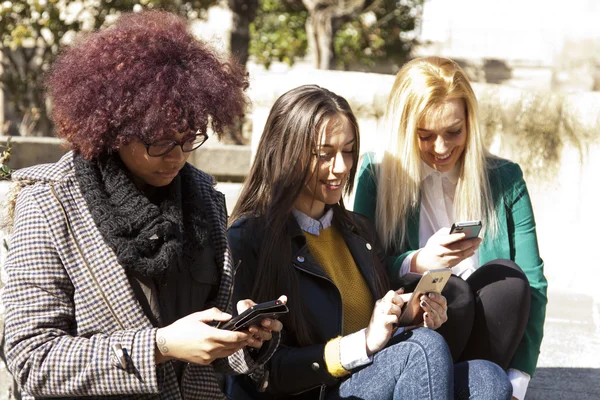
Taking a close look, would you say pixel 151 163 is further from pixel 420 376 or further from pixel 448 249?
pixel 448 249

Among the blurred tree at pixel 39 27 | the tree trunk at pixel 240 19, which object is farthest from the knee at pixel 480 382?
the tree trunk at pixel 240 19

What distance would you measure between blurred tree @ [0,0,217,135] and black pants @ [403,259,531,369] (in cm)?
644

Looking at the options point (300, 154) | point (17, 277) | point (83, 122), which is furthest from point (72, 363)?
point (300, 154)

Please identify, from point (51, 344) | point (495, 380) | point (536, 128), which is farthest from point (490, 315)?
point (536, 128)

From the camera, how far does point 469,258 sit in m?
3.56

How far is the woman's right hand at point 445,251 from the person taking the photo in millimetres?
3135

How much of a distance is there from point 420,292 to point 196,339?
961 millimetres

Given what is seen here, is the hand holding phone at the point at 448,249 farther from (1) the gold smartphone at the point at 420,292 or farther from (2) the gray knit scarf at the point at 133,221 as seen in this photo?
(2) the gray knit scarf at the point at 133,221

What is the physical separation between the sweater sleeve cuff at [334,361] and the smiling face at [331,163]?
547 millimetres

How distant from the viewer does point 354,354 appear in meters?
2.72

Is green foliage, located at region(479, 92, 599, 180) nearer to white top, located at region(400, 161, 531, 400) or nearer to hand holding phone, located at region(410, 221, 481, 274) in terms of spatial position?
white top, located at region(400, 161, 531, 400)

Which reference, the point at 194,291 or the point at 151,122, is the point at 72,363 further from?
the point at 151,122

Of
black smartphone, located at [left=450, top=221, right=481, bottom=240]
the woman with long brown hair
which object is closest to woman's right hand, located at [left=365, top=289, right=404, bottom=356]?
the woman with long brown hair

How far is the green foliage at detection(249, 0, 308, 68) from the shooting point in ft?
49.7
